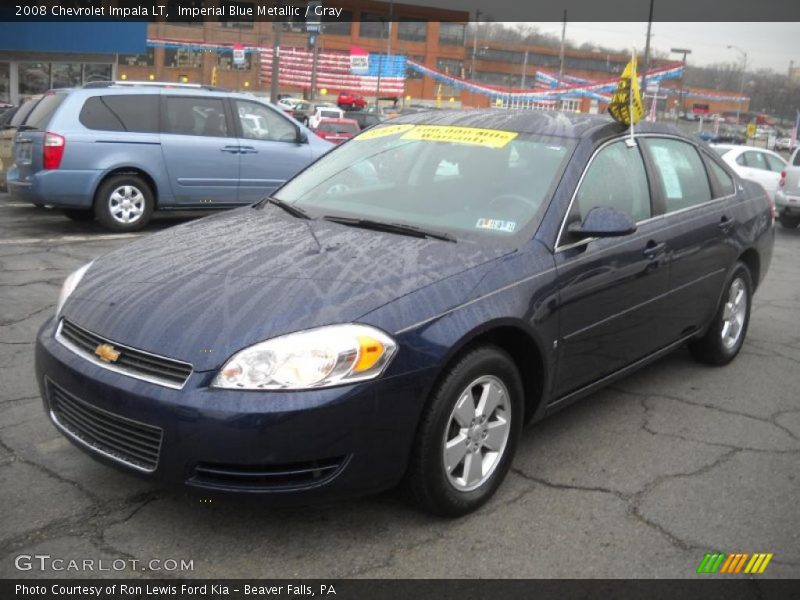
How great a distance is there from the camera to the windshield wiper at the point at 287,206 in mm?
3916

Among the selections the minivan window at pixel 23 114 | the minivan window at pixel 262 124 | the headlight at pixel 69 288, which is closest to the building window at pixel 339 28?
the minivan window at pixel 23 114

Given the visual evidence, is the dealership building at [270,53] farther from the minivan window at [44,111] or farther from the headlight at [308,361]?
the headlight at [308,361]

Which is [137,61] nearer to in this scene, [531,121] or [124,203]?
[124,203]

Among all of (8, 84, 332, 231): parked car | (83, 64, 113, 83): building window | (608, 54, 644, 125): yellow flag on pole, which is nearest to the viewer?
(608, 54, 644, 125): yellow flag on pole

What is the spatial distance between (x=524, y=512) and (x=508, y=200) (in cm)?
139

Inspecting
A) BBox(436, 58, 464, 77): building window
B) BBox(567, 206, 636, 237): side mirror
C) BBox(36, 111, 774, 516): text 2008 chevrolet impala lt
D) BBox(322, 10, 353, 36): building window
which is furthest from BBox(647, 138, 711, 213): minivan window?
BBox(436, 58, 464, 77): building window

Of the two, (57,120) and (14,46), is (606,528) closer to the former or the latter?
(57,120)

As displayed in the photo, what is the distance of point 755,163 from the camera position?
17.1m

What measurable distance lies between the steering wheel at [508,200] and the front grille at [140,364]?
167cm

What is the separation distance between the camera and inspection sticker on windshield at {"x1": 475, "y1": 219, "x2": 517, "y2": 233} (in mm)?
3555

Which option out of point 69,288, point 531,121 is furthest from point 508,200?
point 69,288

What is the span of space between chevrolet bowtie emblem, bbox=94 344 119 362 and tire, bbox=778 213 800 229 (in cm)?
1459

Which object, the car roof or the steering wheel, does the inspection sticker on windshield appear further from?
the car roof

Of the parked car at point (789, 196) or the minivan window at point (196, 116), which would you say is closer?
the minivan window at point (196, 116)
